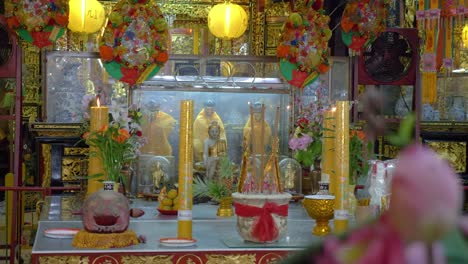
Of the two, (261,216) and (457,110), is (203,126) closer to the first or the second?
(261,216)

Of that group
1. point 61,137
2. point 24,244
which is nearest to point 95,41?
point 61,137

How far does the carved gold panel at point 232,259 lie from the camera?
8.80 feet

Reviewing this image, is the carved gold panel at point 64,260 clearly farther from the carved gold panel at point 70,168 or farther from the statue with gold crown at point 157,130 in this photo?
the carved gold panel at point 70,168

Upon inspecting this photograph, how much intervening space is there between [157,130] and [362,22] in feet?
5.18

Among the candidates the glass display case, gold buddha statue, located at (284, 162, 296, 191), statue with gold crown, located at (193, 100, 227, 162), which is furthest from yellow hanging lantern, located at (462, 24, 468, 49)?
gold buddha statue, located at (284, 162, 296, 191)

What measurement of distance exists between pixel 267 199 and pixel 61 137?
3.91m

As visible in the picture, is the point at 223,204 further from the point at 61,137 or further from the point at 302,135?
the point at 61,137

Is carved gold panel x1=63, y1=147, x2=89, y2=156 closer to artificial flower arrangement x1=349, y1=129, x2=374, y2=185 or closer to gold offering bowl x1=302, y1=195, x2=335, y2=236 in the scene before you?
artificial flower arrangement x1=349, y1=129, x2=374, y2=185

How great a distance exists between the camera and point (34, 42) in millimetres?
5312

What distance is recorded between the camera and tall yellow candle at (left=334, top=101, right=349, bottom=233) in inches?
112

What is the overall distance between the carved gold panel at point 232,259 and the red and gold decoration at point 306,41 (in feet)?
9.71

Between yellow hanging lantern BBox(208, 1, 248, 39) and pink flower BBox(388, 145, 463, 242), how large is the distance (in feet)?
22.9

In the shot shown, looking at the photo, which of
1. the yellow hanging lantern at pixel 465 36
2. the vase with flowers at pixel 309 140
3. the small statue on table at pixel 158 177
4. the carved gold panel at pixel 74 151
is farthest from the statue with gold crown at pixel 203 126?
the yellow hanging lantern at pixel 465 36

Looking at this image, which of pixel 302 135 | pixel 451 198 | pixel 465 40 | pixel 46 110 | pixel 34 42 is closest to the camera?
pixel 451 198
